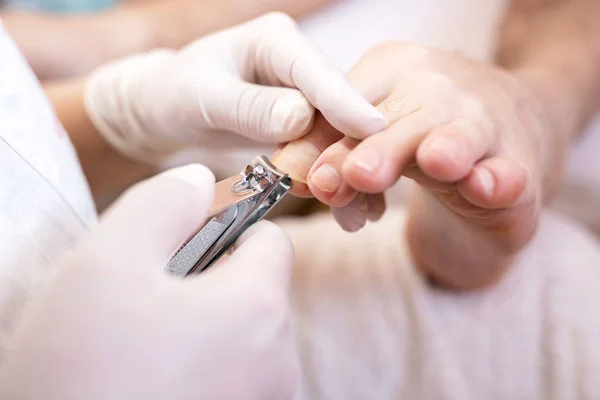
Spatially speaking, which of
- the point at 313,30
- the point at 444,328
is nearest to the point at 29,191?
the point at 444,328

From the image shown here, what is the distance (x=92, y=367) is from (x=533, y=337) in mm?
516

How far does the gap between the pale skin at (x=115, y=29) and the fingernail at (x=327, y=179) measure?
71 cm

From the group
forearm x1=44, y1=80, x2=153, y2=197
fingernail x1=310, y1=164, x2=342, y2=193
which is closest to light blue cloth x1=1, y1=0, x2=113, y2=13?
forearm x1=44, y1=80, x2=153, y2=197

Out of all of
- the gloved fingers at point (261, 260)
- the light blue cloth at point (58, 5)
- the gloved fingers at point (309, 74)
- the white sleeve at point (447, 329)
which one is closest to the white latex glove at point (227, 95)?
the gloved fingers at point (309, 74)

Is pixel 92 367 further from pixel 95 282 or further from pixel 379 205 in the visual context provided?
pixel 379 205

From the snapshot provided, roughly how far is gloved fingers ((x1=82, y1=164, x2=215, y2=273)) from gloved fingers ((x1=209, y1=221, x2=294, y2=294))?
40 millimetres

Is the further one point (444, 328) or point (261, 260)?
point (444, 328)

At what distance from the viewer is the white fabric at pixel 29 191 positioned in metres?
0.43

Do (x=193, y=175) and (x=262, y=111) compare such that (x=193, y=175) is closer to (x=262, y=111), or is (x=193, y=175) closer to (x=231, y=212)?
(x=231, y=212)

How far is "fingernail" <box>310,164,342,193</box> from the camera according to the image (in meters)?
0.45

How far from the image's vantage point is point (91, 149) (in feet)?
2.54

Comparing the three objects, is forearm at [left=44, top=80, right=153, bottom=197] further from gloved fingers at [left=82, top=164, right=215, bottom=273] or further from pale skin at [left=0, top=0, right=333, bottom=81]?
gloved fingers at [left=82, top=164, right=215, bottom=273]

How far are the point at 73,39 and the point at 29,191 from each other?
0.65 meters

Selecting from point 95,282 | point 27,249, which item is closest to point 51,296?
point 95,282
